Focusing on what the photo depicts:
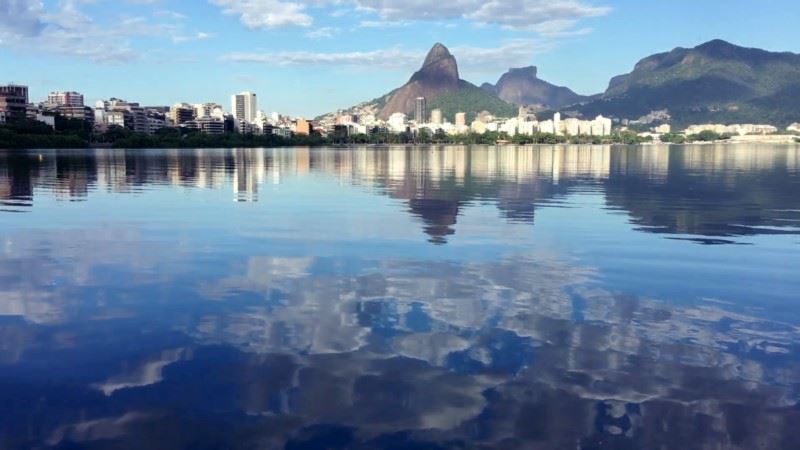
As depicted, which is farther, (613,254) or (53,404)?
(613,254)

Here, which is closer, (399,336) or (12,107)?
(399,336)

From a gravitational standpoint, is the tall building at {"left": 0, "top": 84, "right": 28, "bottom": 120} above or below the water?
above

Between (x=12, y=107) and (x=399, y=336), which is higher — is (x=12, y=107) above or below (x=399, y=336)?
above

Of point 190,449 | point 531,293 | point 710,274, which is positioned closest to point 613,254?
point 710,274

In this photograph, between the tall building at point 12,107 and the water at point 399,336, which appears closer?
the water at point 399,336

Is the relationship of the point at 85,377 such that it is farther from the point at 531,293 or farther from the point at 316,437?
the point at 531,293

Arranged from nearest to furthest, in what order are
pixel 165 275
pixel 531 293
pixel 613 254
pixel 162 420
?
pixel 162 420 → pixel 531 293 → pixel 165 275 → pixel 613 254

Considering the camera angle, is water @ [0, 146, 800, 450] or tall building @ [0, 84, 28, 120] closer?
water @ [0, 146, 800, 450]

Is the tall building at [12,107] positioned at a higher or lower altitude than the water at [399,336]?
higher
